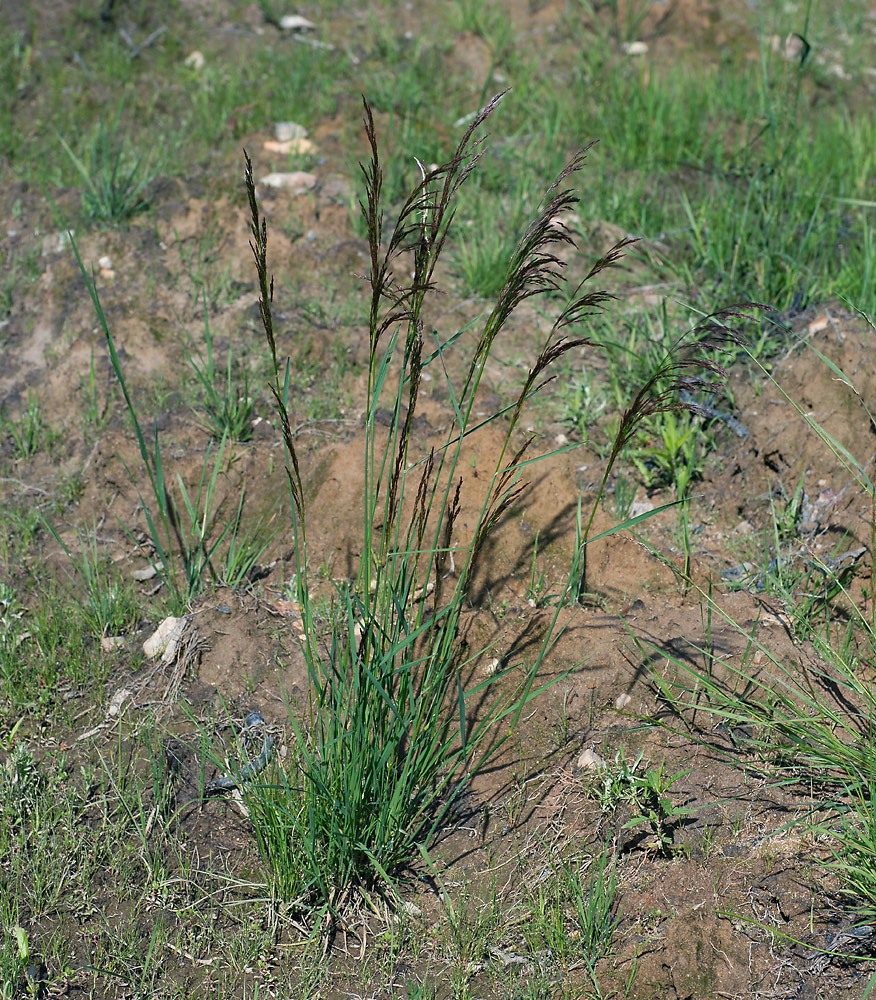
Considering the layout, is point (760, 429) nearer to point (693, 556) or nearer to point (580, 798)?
point (693, 556)

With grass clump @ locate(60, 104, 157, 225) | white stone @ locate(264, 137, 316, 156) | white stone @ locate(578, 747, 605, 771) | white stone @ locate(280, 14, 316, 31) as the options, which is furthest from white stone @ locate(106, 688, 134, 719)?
white stone @ locate(280, 14, 316, 31)

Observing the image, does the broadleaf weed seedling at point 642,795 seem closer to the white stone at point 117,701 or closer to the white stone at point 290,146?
the white stone at point 117,701

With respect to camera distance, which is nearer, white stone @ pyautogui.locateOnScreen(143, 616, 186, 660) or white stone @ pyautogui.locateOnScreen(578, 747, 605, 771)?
white stone @ pyautogui.locateOnScreen(578, 747, 605, 771)

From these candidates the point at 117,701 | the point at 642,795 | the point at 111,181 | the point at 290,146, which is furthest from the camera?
the point at 290,146

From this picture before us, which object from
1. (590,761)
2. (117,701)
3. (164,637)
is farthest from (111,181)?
(590,761)

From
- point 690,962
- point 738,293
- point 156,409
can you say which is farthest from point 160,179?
point 690,962

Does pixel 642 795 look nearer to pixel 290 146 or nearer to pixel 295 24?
pixel 290 146

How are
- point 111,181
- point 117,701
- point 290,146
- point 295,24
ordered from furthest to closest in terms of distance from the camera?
point 295,24 < point 290,146 < point 111,181 < point 117,701

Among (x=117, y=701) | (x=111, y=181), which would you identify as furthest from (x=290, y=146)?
(x=117, y=701)

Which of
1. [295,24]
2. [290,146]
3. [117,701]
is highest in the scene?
[295,24]

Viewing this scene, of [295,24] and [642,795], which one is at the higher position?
[295,24]

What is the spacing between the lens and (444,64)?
4684 mm

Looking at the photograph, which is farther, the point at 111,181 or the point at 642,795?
the point at 111,181

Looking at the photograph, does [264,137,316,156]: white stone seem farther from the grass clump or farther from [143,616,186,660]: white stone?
[143,616,186,660]: white stone
